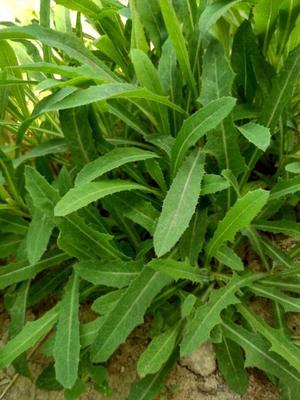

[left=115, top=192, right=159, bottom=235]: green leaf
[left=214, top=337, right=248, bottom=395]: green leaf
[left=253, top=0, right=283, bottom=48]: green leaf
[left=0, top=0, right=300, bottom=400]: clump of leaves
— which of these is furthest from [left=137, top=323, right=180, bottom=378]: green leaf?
[left=253, top=0, right=283, bottom=48]: green leaf

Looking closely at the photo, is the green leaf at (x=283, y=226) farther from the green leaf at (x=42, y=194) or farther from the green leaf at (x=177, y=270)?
the green leaf at (x=42, y=194)

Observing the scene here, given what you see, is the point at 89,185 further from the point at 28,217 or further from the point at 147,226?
the point at 28,217

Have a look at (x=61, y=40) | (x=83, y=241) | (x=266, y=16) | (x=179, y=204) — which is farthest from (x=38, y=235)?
(x=266, y=16)

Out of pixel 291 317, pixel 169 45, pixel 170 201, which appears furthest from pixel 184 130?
pixel 291 317

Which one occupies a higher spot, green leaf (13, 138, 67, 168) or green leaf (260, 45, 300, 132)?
green leaf (260, 45, 300, 132)

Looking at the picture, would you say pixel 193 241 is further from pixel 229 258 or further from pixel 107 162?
pixel 107 162

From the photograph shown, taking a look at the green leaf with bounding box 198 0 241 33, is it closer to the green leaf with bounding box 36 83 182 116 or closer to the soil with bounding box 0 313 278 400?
the green leaf with bounding box 36 83 182 116

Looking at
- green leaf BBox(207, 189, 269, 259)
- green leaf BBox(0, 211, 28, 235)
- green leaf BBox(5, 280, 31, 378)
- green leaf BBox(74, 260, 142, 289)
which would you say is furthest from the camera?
green leaf BBox(0, 211, 28, 235)
